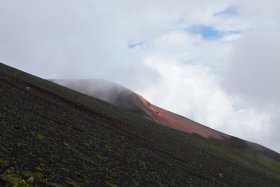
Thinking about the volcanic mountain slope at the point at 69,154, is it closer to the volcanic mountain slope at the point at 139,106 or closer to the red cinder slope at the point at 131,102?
the red cinder slope at the point at 131,102

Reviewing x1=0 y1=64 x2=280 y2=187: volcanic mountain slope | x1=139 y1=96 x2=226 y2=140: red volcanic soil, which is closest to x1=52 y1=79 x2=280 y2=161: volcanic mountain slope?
x1=139 y1=96 x2=226 y2=140: red volcanic soil

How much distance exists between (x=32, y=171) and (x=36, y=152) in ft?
13.6

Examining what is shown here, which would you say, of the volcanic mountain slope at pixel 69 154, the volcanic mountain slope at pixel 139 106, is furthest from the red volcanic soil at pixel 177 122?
the volcanic mountain slope at pixel 69 154

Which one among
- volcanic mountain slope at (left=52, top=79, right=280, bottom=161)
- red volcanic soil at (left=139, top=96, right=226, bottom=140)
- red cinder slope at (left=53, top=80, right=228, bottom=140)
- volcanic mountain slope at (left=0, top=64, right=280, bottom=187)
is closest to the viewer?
volcanic mountain slope at (left=0, top=64, right=280, bottom=187)

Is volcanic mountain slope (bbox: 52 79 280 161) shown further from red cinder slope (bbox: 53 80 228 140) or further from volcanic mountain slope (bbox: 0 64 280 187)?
volcanic mountain slope (bbox: 0 64 280 187)

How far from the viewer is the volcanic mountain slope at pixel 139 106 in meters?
129

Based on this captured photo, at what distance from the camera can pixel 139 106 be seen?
131 m

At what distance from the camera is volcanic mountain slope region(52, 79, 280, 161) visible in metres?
129

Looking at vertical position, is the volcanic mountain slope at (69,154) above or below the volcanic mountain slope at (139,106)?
below

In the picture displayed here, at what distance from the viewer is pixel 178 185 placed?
35.6m

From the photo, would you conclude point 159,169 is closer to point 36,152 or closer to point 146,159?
point 146,159

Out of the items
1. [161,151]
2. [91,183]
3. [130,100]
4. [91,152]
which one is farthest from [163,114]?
[91,183]

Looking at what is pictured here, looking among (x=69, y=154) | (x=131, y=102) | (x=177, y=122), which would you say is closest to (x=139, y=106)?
(x=131, y=102)

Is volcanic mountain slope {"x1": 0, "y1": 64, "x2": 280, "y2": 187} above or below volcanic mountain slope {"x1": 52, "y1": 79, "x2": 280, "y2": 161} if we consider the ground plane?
below
